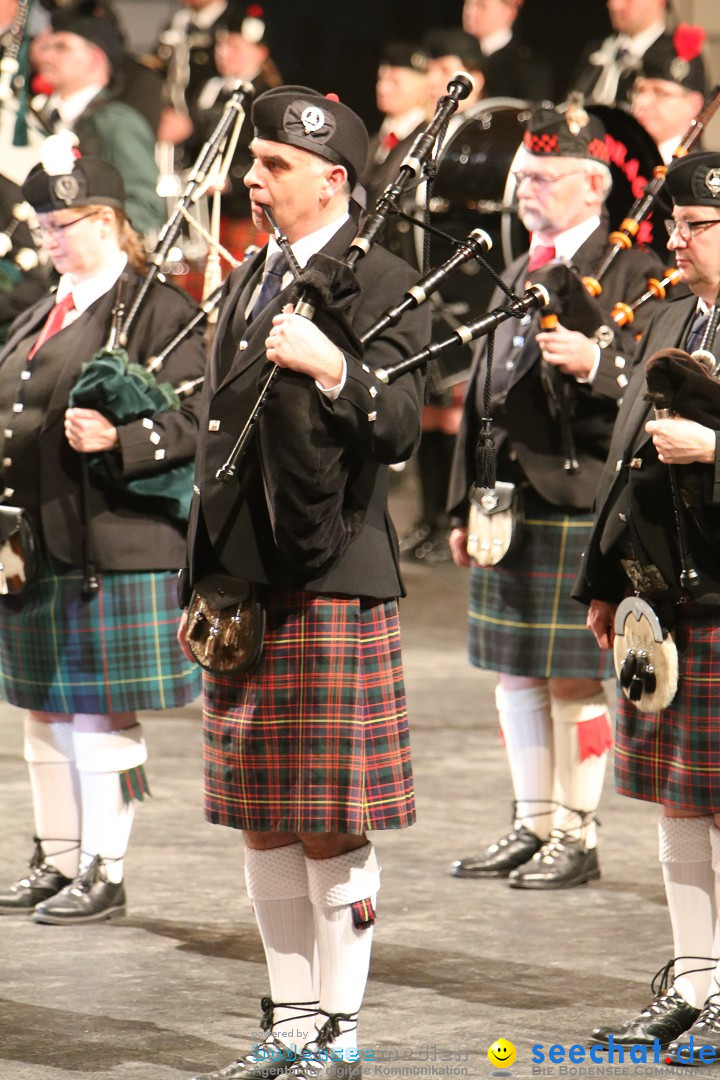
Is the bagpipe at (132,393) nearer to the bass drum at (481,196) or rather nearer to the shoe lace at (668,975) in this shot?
the bass drum at (481,196)

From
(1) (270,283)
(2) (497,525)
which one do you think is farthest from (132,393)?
(2) (497,525)

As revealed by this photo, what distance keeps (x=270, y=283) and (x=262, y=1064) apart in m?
1.29

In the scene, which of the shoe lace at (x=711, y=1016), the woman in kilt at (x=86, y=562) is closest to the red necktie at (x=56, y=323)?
the woman in kilt at (x=86, y=562)

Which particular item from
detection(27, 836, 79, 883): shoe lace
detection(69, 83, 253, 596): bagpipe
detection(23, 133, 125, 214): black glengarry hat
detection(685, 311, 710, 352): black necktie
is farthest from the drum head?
detection(27, 836, 79, 883): shoe lace

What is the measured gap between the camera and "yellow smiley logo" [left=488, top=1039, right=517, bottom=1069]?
308 centimetres

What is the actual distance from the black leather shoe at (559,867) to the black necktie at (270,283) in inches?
68.6

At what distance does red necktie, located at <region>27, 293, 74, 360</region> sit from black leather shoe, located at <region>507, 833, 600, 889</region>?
1628mm

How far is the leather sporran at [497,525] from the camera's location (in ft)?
13.9

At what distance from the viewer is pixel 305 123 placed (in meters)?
→ 2.94

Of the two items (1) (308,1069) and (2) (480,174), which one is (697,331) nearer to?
(1) (308,1069)

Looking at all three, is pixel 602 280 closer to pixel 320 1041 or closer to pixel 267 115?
pixel 267 115

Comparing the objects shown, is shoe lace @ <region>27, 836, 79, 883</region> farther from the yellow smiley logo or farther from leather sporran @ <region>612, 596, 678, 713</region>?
leather sporran @ <region>612, 596, 678, 713</region>

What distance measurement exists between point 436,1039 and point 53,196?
193 centimetres

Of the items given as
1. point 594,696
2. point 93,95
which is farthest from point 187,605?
point 93,95
